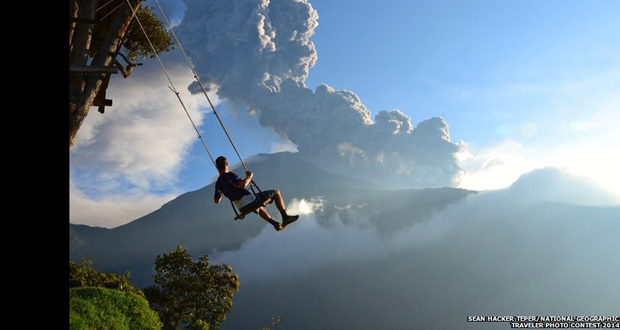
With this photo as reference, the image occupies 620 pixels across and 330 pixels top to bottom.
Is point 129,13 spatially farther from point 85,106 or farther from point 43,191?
point 43,191

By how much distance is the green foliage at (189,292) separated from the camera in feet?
90.3

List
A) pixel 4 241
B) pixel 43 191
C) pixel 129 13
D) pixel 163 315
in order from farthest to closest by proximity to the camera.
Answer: pixel 163 315
pixel 129 13
pixel 43 191
pixel 4 241

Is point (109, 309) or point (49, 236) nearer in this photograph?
point (49, 236)

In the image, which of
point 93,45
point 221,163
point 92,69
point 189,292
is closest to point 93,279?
point 93,45

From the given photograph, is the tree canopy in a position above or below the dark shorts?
above

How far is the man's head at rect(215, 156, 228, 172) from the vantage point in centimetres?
1002

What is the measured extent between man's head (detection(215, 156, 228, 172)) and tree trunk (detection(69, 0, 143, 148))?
306cm

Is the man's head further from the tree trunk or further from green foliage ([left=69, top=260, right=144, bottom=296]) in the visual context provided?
green foliage ([left=69, top=260, right=144, bottom=296])

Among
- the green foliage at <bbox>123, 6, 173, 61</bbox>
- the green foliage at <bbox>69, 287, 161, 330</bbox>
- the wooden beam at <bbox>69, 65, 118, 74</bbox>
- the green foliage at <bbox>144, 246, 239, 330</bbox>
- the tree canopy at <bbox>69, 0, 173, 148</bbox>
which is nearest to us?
the wooden beam at <bbox>69, 65, 118, 74</bbox>

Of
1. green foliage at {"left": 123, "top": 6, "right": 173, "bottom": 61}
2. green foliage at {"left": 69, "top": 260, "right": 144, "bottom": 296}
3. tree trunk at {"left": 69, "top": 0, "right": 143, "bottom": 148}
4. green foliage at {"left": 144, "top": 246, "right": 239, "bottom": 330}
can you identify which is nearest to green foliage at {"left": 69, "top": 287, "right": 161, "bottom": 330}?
green foliage at {"left": 69, "top": 260, "right": 144, "bottom": 296}

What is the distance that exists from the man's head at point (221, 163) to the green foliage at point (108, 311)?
15.4 feet

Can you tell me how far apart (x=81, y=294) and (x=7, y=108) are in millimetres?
12006

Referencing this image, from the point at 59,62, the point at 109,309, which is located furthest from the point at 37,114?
the point at 109,309

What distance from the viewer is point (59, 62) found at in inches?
82.4
